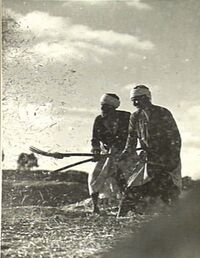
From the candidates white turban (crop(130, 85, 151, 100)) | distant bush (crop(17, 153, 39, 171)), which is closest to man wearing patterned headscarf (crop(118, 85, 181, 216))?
white turban (crop(130, 85, 151, 100))

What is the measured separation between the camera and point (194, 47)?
1.64 m

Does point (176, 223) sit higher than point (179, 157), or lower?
lower

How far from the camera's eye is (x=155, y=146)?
5.41 feet

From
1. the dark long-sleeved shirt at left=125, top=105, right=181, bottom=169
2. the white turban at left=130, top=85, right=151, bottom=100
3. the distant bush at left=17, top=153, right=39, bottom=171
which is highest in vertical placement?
the white turban at left=130, top=85, right=151, bottom=100

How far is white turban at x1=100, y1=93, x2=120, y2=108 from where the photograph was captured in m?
1.65

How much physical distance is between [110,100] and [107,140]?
0.11m

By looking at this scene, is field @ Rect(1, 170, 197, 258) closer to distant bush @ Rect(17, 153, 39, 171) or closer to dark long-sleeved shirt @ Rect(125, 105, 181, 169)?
distant bush @ Rect(17, 153, 39, 171)

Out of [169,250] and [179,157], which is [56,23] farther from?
[169,250]

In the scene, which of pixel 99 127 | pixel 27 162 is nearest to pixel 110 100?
pixel 99 127

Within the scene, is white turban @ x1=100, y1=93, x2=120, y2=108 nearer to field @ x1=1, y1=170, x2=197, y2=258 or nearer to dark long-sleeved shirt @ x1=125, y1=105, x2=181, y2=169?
dark long-sleeved shirt @ x1=125, y1=105, x2=181, y2=169

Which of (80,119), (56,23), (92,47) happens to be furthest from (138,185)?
(56,23)

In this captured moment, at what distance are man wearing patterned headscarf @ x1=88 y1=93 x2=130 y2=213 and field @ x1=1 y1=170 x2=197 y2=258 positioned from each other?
31 mm

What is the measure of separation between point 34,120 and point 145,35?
390 millimetres

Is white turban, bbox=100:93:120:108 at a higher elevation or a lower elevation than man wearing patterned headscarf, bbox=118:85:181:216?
higher
